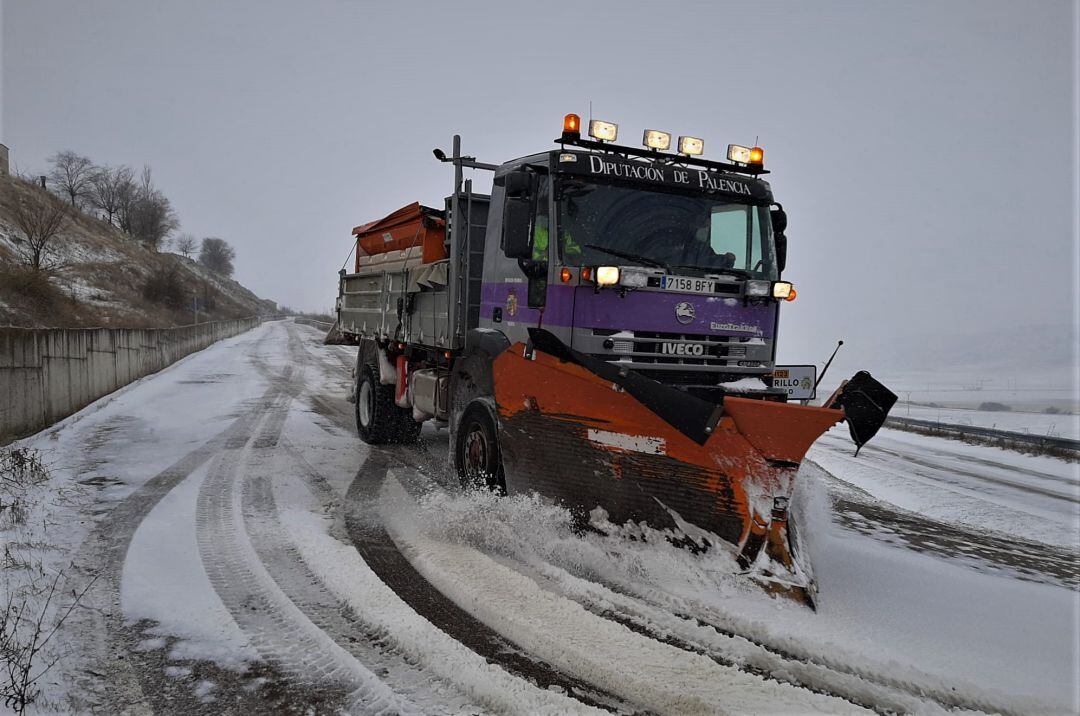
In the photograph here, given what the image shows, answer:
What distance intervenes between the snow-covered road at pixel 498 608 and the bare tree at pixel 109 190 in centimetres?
9306

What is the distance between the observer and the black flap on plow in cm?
390

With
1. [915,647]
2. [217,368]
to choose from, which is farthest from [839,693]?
[217,368]

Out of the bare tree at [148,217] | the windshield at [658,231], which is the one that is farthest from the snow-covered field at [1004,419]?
the bare tree at [148,217]

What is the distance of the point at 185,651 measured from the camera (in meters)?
3.25

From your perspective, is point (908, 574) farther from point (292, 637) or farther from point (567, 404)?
point (292, 637)

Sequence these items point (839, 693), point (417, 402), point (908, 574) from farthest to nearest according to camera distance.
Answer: point (417, 402) < point (908, 574) < point (839, 693)

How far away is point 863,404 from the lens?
13.6 ft

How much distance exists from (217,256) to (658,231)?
150327 mm

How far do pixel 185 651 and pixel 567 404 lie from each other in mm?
2625

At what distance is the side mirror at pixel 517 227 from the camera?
504 centimetres

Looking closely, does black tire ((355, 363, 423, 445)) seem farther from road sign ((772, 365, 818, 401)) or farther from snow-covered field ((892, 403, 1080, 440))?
snow-covered field ((892, 403, 1080, 440))

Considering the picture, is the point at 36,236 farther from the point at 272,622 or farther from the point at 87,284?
the point at 272,622

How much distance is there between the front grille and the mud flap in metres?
1.14

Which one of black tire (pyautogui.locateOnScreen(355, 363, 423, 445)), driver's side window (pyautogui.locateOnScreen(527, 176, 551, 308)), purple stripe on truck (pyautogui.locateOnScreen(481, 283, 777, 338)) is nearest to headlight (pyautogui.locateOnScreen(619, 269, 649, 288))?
purple stripe on truck (pyautogui.locateOnScreen(481, 283, 777, 338))
